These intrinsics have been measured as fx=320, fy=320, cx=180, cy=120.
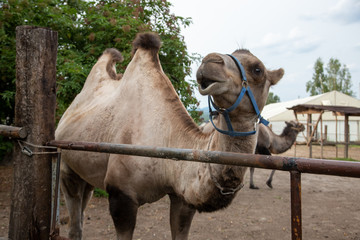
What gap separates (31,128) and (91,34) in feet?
13.4

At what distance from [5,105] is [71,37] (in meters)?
2.00

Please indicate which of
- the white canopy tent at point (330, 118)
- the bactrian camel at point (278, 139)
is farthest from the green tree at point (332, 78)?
the bactrian camel at point (278, 139)

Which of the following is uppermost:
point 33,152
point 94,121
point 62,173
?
point 94,121

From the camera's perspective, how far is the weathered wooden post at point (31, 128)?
208 cm

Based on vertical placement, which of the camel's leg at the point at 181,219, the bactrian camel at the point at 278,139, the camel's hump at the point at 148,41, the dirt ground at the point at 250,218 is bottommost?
the dirt ground at the point at 250,218

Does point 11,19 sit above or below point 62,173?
above

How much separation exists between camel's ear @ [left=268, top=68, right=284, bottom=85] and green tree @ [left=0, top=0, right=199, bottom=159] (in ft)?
11.9

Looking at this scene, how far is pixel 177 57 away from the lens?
6.05m

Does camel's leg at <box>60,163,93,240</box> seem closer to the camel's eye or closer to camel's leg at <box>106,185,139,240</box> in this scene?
camel's leg at <box>106,185,139,240</box>

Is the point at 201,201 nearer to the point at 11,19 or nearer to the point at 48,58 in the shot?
the point at 48,58

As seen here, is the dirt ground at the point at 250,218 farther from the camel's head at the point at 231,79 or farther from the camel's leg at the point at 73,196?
the camel's head at the point at 231,79

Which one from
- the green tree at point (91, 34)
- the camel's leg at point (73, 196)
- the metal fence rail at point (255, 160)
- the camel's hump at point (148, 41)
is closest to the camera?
the metal fence rail at point (255, 160)

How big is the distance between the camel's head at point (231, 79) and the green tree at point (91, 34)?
373 centimetres

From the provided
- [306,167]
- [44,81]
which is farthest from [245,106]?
[44,81]
